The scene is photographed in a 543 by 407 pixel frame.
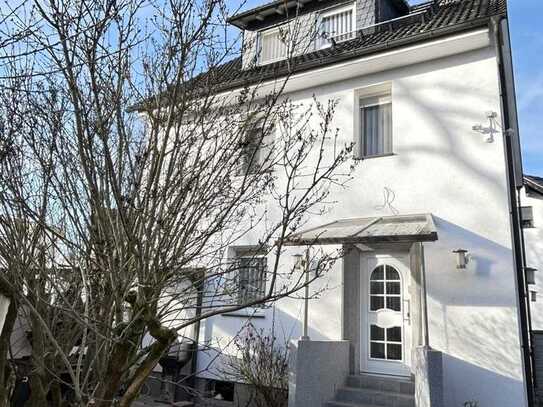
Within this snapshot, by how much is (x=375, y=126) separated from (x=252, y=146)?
26.8 ft

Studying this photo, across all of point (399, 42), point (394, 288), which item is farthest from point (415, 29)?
point (394, 288)

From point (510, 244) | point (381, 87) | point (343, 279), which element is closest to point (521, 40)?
point (381, 87)

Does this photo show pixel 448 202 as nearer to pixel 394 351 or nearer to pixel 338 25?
pixel 394 351

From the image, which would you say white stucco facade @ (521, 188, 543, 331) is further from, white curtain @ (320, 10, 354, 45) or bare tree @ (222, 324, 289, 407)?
bare tree @ (222, 324, 289, 407)

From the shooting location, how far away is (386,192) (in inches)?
474

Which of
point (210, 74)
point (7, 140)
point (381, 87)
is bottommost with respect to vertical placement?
point (7, 140)

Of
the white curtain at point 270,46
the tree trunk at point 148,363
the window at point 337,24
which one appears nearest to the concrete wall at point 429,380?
the tree trunk at point 148,363

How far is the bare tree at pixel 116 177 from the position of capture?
4.14m

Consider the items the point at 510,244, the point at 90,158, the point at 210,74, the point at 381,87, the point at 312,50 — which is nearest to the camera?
the point at 90,158

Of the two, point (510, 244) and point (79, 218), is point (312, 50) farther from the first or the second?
point (79, 218)

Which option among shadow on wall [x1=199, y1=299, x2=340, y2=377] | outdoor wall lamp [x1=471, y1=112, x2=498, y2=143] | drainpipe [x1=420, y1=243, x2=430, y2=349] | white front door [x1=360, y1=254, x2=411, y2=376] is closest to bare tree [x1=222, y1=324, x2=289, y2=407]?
shadow on wall [x1=199, y1=299, x2=340, y2=377]

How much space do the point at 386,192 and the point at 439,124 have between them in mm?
2165

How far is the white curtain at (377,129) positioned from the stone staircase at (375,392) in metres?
5.87

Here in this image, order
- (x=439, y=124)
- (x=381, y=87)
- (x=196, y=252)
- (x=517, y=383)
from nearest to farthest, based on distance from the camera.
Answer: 1. (x=196, y=252)
2. (x=517, y=383)
3. (x=439, y=124)
4. (x=381, y=87)
